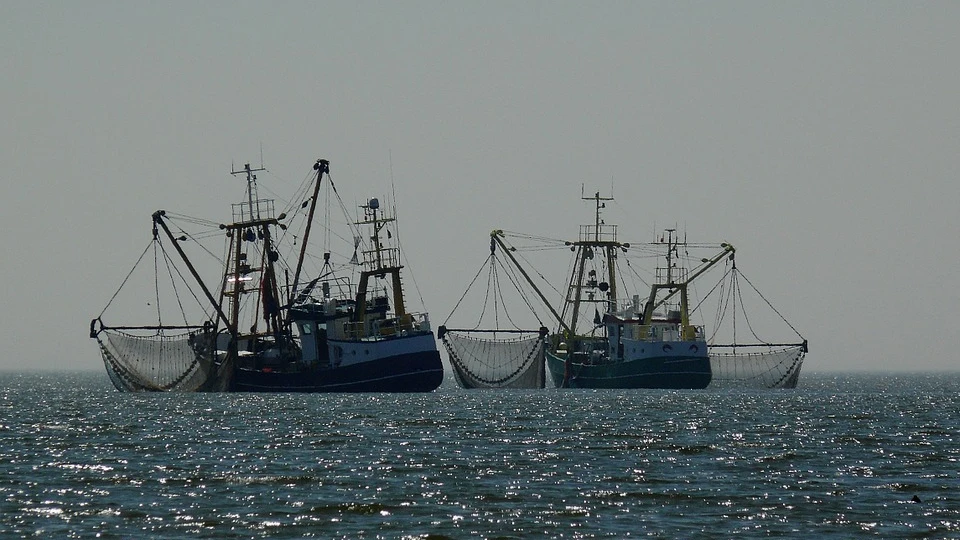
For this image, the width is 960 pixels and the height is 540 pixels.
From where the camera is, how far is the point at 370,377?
110m

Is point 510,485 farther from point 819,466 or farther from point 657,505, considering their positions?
point 819,466

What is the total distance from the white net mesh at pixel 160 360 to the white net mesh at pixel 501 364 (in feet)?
94.5

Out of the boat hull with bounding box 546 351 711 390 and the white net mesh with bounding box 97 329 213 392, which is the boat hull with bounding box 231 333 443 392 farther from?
the boat hull with bounding box 546 351 711 390

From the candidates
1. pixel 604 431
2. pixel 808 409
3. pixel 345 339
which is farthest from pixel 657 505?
pixel 345 339

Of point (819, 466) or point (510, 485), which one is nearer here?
point (510, 485)

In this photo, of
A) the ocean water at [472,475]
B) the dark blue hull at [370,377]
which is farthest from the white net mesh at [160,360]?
the ocean water at [472,475]

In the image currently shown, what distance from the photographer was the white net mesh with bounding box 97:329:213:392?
11344cm

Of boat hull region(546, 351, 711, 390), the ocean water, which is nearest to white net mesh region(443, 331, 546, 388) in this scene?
boat hull region(546, 351, 711, 390)

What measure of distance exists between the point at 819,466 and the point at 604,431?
Result: 18517 mm

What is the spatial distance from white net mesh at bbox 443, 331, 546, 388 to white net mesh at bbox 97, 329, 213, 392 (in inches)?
1134

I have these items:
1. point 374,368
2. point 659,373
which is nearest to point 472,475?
point 374,368

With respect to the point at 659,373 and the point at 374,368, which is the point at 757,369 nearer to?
the point at 659,373

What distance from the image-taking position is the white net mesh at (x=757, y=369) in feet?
480

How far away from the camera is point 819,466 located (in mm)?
53156
